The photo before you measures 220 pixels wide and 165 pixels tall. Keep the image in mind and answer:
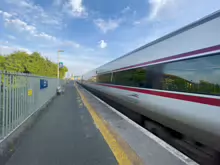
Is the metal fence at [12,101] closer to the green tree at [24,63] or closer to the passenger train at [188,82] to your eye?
the passenger train at [188,82]

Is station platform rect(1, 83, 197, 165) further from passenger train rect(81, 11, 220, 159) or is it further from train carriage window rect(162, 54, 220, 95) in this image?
train carriage window rect(162, 54, 220, 95)

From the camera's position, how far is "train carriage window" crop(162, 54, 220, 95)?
3.25 meters

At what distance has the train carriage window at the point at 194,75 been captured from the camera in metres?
3.25

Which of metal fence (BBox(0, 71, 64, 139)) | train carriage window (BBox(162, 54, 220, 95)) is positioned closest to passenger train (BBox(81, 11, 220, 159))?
train carriage window (BBox(162, 54, 220, 95))

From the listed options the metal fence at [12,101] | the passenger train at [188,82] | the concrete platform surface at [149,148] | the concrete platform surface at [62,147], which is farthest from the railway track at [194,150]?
the metal fence at [12,101]

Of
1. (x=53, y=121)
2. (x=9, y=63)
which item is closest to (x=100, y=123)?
(x=53, y=121)

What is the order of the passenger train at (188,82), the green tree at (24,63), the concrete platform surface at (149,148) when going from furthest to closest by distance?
the green tree at (24,63) → the passenger train at (188,82) → the concrete platform surface at (149,148)

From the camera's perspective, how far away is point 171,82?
4.62 metres

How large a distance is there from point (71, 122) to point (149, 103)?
8.34 ft

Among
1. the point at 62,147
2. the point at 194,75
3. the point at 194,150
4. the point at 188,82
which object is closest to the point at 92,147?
the point at 62,147

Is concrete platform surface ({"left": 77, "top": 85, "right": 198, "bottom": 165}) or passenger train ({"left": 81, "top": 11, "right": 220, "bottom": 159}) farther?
passenger train ({"left": 81, "top": 11, "right": 220, "bottom": 159})

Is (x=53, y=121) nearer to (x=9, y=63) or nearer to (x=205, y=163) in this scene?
(x=205, y=163)

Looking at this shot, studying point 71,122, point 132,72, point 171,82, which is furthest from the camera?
point 132,72

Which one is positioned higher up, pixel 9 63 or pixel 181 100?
pixel 9 63
